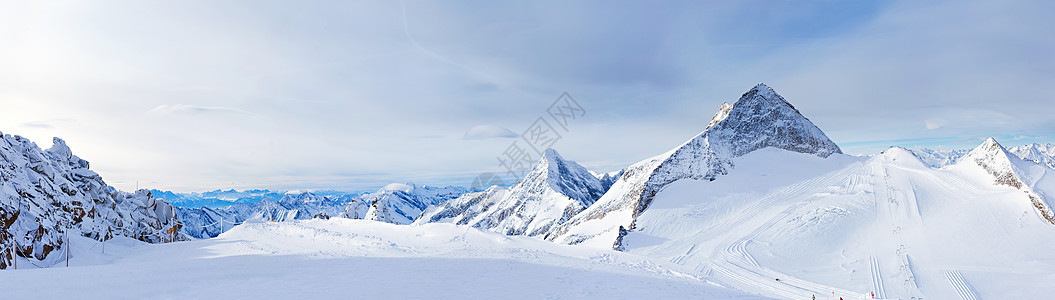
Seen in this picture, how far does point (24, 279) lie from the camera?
13.8m

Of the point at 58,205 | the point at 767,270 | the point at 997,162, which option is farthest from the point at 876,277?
the point at 58,205

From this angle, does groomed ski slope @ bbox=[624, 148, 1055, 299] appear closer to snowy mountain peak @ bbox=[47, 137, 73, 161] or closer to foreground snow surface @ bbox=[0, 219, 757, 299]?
foreground snow surface @ bbox=[0, 219, 757, 299]

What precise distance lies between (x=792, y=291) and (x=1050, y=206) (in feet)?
119

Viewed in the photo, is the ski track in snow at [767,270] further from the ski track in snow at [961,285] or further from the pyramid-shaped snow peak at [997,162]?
the pyramid-shaped snow peak at [997,162]

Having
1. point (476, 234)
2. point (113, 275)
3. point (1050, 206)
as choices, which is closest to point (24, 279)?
point (113, 275)

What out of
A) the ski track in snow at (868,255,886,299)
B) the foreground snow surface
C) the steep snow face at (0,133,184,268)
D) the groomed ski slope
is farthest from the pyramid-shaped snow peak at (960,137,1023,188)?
the steep snow face at (0,133,184,268)

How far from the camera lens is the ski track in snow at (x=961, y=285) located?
30984 millimetres

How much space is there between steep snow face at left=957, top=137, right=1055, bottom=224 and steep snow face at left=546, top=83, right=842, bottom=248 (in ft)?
62.6

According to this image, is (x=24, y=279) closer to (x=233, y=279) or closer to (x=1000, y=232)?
(x=233, y=279)

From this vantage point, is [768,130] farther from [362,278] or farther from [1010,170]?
[362,278]

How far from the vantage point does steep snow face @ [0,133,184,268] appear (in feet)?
108

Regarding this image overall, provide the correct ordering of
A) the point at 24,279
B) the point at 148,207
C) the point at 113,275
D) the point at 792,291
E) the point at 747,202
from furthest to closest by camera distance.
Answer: the point at 148,207 → the point at 747,202 → the point at 792,291 → the point at 113,275 → the point at 24,279

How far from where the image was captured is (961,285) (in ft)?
107

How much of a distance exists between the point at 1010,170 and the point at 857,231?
72.1ft
